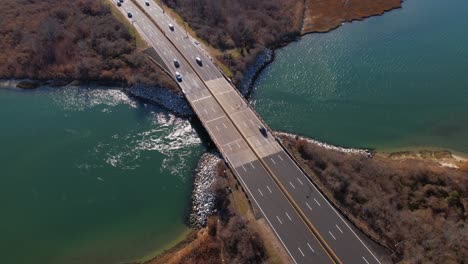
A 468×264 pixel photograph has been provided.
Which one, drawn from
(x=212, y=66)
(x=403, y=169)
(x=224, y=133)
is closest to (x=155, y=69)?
(x=212, y=66)

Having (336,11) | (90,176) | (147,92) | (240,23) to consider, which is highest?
(240,23)

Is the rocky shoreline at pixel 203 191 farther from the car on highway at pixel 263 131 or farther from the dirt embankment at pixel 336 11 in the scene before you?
the dirt embankment at pixel 336 11

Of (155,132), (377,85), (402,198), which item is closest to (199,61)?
(155,132)

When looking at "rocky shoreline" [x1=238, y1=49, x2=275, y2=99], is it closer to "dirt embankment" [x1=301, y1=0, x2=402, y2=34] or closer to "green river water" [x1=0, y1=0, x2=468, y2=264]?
"green river water" [x1=0, y1=0, x2=468, y2=264]

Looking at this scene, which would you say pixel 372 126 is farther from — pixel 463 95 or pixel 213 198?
pixel 213 198

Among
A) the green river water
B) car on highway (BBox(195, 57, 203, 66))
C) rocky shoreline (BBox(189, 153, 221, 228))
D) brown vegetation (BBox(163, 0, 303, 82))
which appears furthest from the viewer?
brown vegetation (BBox(163, 0, 303, 82))

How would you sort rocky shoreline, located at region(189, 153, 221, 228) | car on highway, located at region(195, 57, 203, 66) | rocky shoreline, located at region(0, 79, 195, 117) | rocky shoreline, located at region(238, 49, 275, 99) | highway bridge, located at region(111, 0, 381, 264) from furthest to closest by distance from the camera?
car on highway, located at region(195, 57, 203, 66)
rocky shoreline, located at region(238, 49, 275, 99)
rocky shoreline, located at region(0, 79, 195, 117)
rocky shoreline, located at region(189, 153, 221, 228)
highway bridge, located at region(111, 0, 381, 264)

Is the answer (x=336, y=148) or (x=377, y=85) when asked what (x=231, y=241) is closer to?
(x=336, y=148)

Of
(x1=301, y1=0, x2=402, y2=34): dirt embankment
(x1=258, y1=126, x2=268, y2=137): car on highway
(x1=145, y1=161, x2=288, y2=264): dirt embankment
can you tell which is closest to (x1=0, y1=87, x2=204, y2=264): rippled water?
(x1=145, y1=161, x2=288, y2=264): dirt embankment
